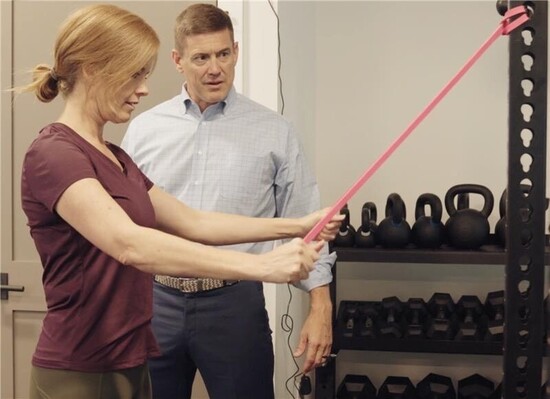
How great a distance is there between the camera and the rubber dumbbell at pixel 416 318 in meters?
2.68

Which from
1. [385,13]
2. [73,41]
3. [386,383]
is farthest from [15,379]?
[385,13]

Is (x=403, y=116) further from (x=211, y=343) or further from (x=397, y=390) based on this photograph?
(x=211, y=343)

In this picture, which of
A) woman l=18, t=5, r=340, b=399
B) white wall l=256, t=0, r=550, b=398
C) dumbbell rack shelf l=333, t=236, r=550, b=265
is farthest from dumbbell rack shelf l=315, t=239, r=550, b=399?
woman l=18, t=5, r=340, b=399

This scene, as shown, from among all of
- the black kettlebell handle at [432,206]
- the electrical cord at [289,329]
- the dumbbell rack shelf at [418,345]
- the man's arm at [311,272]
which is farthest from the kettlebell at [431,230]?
the man's arm at [311,272]

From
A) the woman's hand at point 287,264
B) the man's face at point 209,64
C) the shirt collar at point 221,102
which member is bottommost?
the woman's hand at point 287,264

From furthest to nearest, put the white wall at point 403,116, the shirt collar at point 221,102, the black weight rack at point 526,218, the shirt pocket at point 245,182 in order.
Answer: the white wall at point 403,116 → the shirt collar at point 221,102 → the shirt pocket at point 245,182 → the black weight rack at point 526,218

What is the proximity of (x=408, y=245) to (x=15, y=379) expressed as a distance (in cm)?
170

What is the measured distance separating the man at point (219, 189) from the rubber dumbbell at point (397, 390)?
3.01 feet

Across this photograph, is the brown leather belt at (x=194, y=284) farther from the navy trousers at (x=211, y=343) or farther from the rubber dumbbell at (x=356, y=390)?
the rubber dumbbell at (x=356, y=390)

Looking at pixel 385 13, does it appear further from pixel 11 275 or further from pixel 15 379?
pixel 15 379

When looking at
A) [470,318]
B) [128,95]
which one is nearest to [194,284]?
[128,95]

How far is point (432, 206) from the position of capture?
275cm

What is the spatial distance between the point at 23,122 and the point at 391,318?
5.48 ft

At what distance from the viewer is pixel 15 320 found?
290 centimetres
